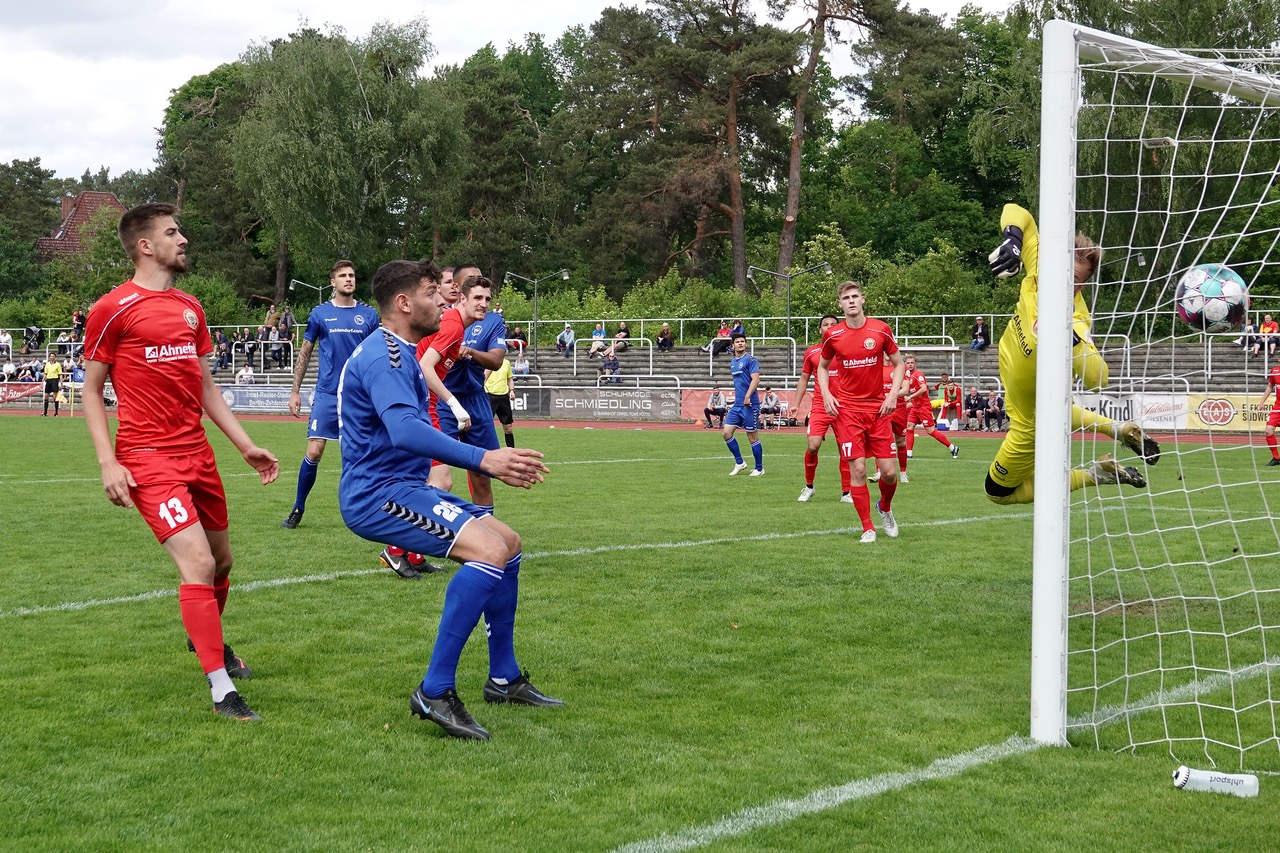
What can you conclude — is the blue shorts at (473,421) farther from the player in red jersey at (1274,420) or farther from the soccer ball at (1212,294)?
the player in red jersey at (1274,420)

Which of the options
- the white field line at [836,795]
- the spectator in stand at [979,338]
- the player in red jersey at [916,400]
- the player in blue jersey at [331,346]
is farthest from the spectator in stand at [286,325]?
the white field line at [836,795]

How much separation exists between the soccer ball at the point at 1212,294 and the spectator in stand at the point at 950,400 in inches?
969

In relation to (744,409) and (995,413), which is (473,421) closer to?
(744,409)

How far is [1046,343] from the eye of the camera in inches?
194

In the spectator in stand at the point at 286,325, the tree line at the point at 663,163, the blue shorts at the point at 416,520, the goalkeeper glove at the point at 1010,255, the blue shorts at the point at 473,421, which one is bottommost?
the blue shorts at the point at 416,520

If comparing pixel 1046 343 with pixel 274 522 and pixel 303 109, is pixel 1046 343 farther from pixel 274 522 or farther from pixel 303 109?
pixel 303 109

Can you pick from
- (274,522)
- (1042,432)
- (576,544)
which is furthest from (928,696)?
(274,522)

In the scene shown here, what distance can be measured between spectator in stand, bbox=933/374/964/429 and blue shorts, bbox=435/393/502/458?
2385 centimetres

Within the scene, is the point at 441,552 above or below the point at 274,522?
above

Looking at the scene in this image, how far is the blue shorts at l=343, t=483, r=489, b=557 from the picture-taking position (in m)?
5.03

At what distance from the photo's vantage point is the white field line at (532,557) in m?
7.30

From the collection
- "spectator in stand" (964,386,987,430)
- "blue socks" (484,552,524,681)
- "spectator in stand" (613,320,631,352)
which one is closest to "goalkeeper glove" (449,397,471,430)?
"blue socks" (484,552,524,681)

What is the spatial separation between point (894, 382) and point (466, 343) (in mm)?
4127

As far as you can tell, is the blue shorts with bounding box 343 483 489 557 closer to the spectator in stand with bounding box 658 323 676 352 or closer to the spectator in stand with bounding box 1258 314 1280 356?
the spectator in stand with bounding box 1258 314 1280 356
